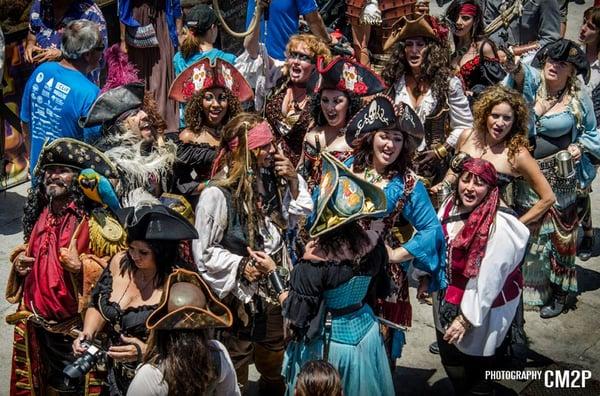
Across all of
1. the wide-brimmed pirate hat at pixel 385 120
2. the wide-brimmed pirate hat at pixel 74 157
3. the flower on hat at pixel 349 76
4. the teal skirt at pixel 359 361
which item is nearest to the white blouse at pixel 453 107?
the flower on hat at pixel 349 76

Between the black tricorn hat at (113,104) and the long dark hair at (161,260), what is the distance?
1.46 m

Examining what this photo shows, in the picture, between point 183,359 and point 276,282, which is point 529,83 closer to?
point 276,282

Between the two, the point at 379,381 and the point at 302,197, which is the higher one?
the point at 302,197

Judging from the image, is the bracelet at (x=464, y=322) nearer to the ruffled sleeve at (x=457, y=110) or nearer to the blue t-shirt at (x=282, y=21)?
the ruffled sleeve at (x=457, y=110)

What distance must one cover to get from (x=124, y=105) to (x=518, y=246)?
2758mm

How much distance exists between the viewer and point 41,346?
19.8 ft

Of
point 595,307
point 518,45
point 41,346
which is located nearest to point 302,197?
point 41,346

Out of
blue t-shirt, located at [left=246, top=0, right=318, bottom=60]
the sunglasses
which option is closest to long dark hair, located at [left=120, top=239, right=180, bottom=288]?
the sunglasses

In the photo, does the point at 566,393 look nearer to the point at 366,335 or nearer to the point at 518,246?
the point at 518,246

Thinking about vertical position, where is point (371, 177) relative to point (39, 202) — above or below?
above

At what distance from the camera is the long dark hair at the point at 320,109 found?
7.23m

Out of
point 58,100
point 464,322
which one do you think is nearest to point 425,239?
point 464,322

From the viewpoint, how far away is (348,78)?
7219mm

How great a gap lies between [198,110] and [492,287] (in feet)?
8.25
